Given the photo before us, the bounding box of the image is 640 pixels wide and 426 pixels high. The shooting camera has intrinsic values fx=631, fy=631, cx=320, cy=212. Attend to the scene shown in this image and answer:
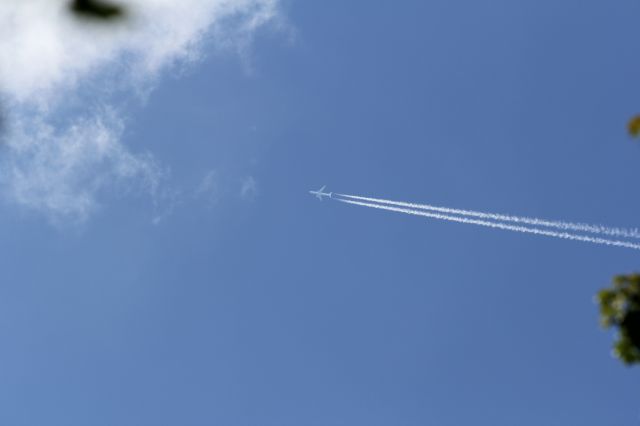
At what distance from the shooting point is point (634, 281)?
43875 mm

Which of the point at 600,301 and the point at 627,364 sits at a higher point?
the point at 600,301

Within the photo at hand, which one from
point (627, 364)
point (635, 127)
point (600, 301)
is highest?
point (635, 127)

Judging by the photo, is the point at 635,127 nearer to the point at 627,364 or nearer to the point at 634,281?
the point at 634,281

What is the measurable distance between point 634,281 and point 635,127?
1090cm

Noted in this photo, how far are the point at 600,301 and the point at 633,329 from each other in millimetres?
2836

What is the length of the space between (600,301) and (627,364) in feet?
15.4

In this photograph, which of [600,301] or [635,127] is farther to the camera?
[600,301]

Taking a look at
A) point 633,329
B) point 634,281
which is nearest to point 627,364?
point 633,329

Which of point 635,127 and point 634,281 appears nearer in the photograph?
point 635,127

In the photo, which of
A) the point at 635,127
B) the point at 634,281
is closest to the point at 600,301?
the point at 634,281

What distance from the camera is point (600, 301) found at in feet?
147

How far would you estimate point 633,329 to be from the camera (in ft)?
141

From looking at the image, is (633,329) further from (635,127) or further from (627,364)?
(635,127)

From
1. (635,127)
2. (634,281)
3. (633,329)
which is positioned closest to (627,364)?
(633,329)
